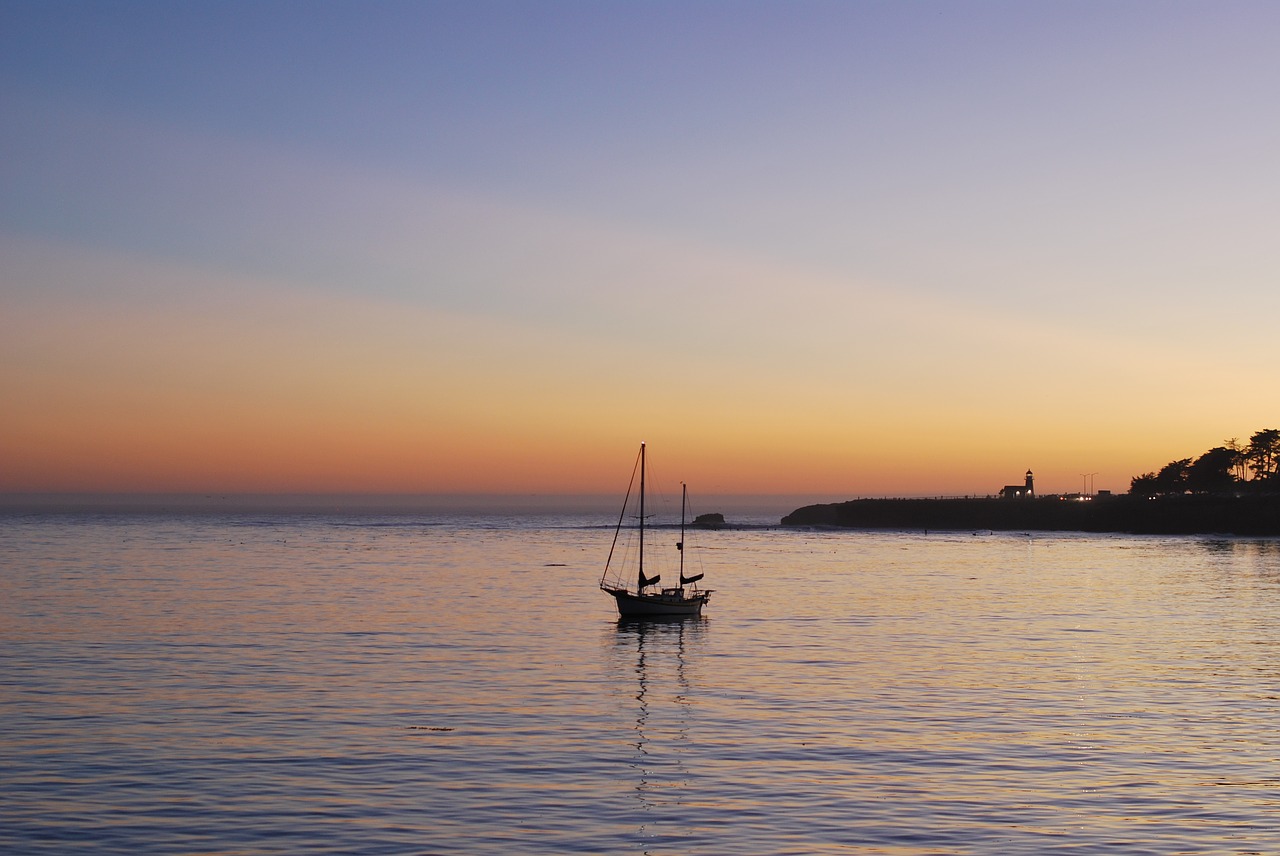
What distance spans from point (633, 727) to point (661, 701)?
5322 mm

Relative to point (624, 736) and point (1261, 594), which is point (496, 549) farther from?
point (624, 736)

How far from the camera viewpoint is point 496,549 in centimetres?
17550

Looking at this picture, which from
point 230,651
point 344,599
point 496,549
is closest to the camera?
point 230,651

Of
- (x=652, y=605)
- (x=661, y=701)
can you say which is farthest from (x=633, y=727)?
(x=652, y=605)

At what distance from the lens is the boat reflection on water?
94.5 ft

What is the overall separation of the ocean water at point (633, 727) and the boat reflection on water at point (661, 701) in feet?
0.63

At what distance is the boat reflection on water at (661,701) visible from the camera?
28812 millimetres

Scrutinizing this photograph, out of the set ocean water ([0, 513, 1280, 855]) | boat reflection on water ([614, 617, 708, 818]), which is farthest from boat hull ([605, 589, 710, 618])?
ocean water ([0, 513, 1280, 855])

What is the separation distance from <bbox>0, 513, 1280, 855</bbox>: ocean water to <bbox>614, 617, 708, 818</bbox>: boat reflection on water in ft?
0.63

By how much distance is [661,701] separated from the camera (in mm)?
42844

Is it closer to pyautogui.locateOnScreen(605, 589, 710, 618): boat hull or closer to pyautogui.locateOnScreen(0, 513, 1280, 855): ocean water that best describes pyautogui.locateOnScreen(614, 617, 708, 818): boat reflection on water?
pyautogui.locateOnScreen(0, 513, 1280, 855): ocean water

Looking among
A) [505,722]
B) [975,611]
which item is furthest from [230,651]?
[975,611]

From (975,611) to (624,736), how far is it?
49253 millimetres

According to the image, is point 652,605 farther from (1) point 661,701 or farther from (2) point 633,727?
(2) point 633,727
